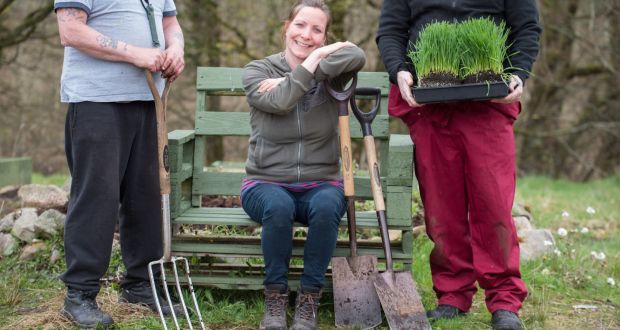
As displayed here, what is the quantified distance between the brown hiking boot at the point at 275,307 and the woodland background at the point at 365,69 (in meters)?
5.32

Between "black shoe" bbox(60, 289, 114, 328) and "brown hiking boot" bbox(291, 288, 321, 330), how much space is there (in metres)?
0.88

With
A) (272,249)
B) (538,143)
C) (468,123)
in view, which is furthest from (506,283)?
(538,143)

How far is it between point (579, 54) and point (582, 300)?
303 inches

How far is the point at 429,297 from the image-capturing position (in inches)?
169

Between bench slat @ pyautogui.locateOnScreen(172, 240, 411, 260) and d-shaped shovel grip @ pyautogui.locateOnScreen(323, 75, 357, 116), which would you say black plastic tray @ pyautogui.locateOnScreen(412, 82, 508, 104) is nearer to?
d-shaped shovel grip @ pyautogui.locateOnScreen(323, 75, 357, 116)

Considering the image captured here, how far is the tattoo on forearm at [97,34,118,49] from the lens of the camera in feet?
11.0

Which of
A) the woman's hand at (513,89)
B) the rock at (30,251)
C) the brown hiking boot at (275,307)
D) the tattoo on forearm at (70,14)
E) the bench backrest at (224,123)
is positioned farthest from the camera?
the rock at (30,251)

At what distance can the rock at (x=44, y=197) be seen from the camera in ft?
17.0

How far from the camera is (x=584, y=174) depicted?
1186cm

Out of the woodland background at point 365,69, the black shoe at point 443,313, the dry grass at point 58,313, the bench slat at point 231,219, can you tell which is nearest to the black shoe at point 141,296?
the dry grass at point 58,313

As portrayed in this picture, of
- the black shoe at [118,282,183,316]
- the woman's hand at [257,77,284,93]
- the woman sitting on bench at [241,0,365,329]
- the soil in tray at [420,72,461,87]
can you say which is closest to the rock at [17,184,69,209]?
the black shoe at [118,282,183,316]

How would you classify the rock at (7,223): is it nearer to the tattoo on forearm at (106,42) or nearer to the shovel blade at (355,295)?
the tattoo on forearm at (106,42)

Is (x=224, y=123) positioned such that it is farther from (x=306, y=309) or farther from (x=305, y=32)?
(x=306, y=309)

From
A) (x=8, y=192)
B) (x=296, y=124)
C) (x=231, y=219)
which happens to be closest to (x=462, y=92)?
(x=296, y=124)
